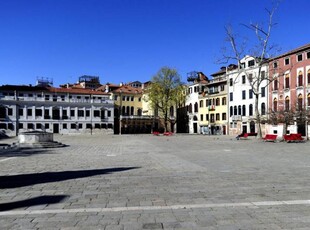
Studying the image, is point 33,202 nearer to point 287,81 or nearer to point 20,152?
point 20,152

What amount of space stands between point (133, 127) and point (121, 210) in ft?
263

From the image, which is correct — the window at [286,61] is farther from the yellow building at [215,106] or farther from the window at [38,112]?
the window at [38,112]

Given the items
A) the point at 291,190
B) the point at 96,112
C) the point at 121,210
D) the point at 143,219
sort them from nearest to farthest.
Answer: the point at 143,219 < the point at 121,210 < the point at 291,190 < the point at 96,112

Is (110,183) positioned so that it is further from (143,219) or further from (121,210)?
(143,219)

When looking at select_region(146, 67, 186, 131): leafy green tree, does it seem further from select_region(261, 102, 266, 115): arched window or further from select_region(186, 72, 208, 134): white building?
select_region(261, 102, 266, 115): arched window

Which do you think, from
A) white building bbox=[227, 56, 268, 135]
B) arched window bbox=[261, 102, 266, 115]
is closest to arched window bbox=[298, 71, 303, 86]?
white building bbox=[227, 56, 268, 135]

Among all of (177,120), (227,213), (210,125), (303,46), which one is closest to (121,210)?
(227,213)

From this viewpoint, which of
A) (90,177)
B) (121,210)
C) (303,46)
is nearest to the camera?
(121,210)

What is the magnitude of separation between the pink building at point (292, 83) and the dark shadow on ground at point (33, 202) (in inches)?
1814

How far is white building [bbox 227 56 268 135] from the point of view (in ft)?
205

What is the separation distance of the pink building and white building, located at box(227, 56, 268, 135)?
2655 millimetres

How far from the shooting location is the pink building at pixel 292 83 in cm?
5122

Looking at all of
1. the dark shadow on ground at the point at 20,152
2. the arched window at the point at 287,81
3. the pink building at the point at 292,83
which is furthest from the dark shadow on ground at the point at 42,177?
the arched window at the point at 287,81

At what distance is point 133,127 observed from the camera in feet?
285
